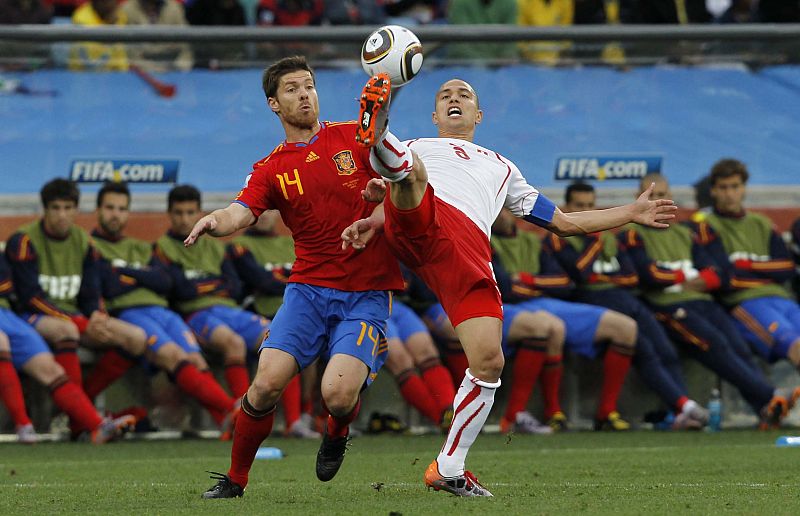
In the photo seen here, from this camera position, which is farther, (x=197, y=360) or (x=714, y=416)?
(x=714, y=416)

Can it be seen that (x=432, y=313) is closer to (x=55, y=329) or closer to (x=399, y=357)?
(x=399, y=357)

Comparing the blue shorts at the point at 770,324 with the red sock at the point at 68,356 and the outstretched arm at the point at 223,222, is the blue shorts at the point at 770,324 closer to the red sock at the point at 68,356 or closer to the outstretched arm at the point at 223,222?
the red sock at the point at 68,356

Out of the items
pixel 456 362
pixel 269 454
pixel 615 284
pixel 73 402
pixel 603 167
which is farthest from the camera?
pixel 603 167

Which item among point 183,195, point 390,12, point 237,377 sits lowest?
point 237,377

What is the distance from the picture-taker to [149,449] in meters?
9.74

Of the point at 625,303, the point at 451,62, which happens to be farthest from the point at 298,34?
the point at 625,303

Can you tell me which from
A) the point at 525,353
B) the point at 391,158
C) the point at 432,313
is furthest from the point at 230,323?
the point at 391,158

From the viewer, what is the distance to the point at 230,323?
10.7 meters

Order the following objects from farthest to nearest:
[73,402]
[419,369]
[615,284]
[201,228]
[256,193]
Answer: [615,284] → [419,369] → [73,402] → [256,193] → [201,228]

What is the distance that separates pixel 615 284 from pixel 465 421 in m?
5.47

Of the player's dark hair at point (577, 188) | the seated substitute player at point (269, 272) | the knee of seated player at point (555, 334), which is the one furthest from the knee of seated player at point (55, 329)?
the player's dark hair at point (577, 188)

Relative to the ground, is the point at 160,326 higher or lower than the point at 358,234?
lower

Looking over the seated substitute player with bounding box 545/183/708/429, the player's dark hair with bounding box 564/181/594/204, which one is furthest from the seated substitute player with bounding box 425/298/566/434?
the player's dark hair with bounding box 564/181/594/204

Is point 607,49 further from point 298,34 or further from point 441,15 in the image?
point 441,15
